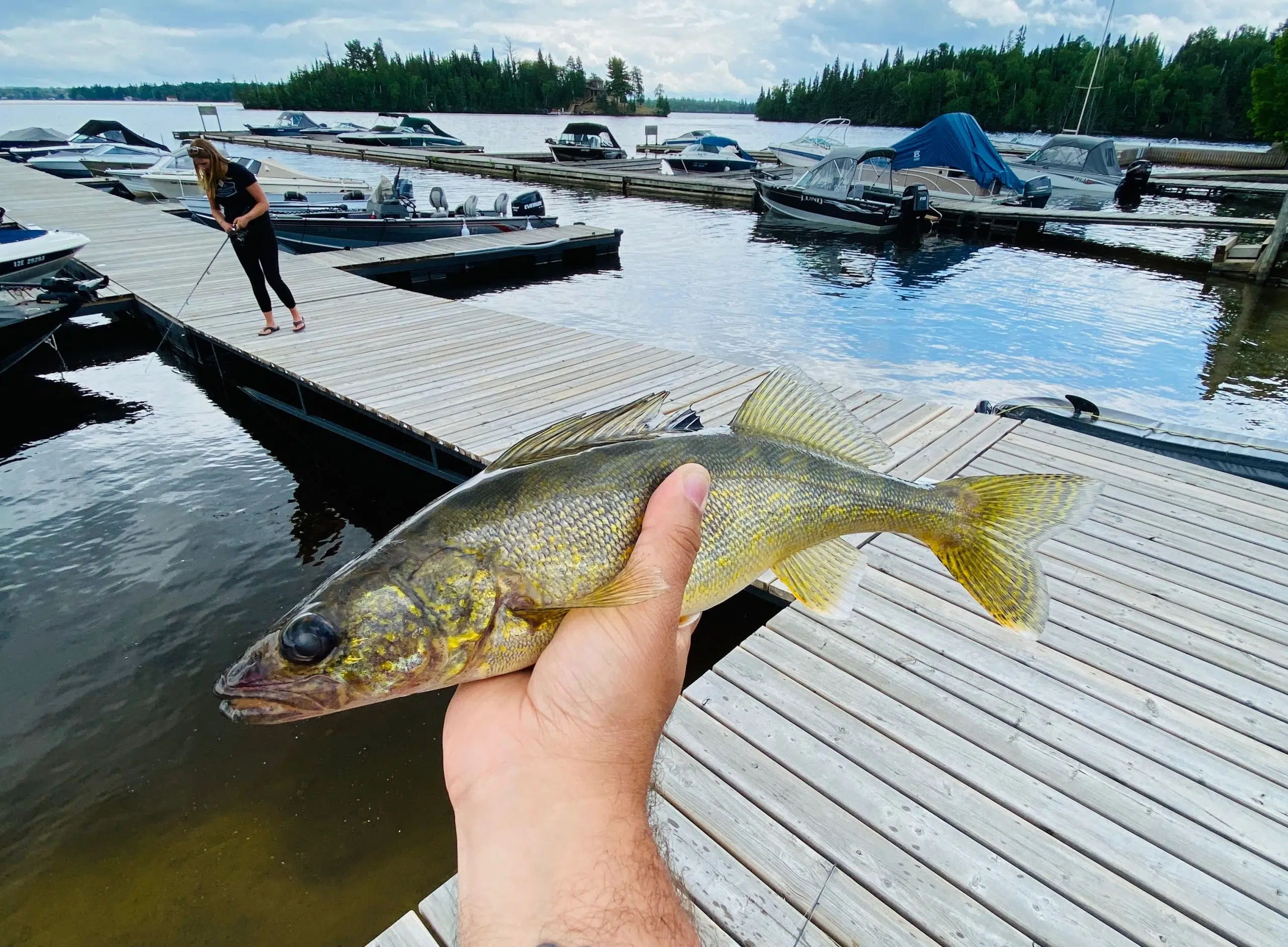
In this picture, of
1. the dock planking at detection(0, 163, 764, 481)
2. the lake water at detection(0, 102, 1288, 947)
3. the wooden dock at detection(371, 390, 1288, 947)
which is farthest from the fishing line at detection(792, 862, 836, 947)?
the dock planking at detection(0, 163, 764, 481)

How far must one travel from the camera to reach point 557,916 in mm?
1427

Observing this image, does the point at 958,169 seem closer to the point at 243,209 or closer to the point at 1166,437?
the point at 1166,437

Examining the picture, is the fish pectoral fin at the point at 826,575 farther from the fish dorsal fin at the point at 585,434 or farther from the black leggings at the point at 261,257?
the black leggings at the point at 261,257

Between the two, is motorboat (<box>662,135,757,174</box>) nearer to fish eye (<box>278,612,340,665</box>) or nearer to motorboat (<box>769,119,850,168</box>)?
A: motorboat (<box>769,119,850,168</box>)

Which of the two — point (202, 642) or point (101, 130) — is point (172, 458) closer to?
point (202, 642)

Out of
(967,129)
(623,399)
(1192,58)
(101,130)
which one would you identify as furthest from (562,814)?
(1192,58)

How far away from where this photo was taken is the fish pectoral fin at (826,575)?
2514 millimetres

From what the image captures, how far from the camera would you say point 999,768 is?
10.1 feet

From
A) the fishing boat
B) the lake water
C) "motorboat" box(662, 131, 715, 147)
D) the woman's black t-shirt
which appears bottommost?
the lake water

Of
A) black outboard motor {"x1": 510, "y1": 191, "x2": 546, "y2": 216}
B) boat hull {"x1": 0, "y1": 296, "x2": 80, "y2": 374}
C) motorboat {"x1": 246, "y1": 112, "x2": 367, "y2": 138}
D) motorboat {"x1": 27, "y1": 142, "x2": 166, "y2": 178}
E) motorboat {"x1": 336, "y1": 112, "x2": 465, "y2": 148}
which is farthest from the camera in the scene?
motorboat {"x1": 246, "y1": 112, "x2": 367, "y2": 138}

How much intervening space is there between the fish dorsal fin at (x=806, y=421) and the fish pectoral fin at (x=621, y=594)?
0.90m

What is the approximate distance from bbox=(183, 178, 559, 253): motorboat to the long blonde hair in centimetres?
844

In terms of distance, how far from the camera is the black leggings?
27.0 ft

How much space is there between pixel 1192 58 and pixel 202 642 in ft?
391
